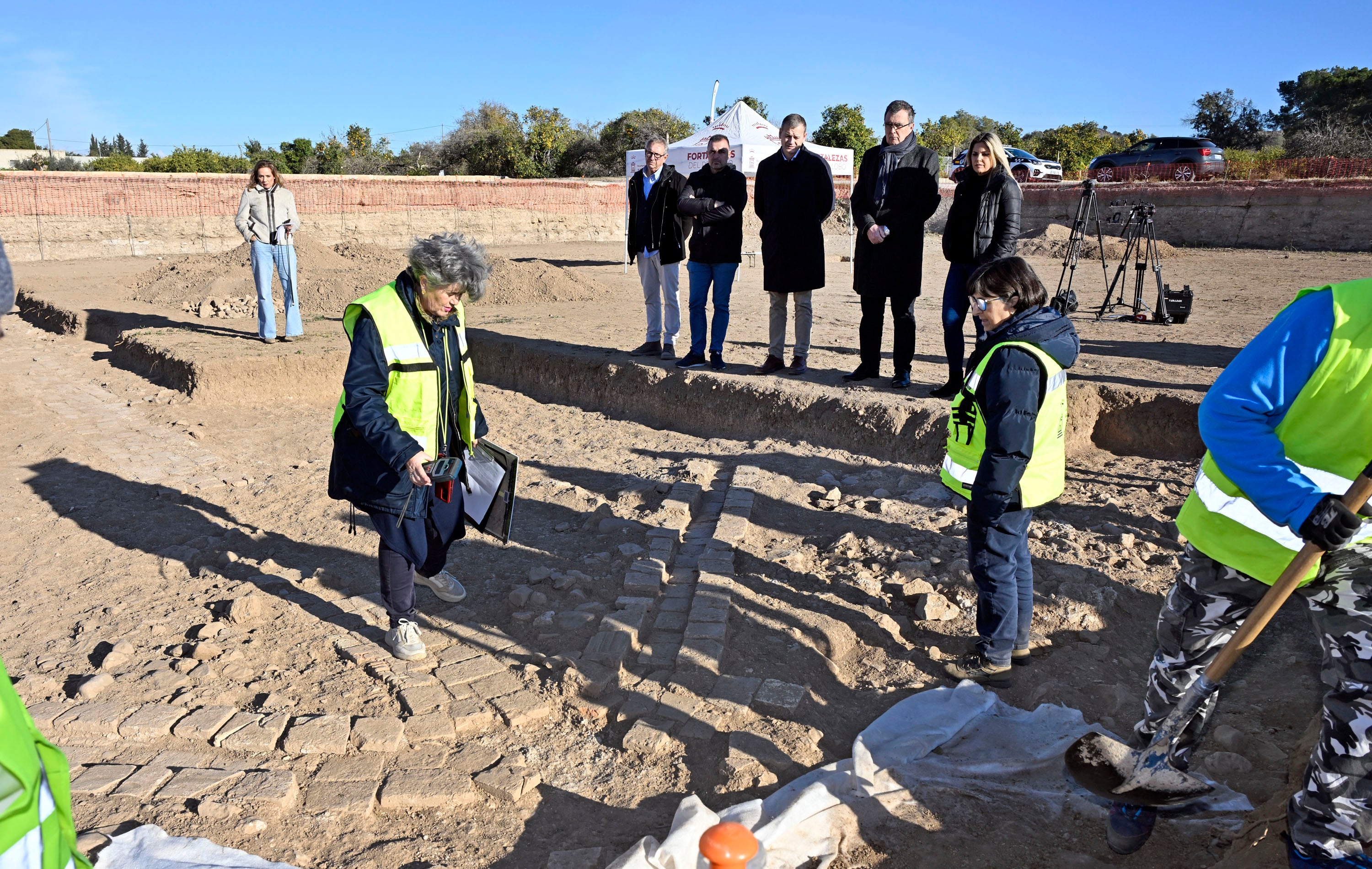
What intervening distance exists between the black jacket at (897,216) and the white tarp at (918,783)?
377 centimetres

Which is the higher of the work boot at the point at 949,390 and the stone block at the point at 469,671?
the work boot at the point at 949,390

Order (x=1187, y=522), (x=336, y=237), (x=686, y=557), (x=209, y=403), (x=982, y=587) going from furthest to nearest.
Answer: (x=336, y=237), (x=209, y=403), (x=686, y=557), (x=982, y=587), (x=1187, y=522)

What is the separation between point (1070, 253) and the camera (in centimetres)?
942

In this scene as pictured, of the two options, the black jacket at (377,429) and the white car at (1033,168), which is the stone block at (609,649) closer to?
the black jacket at (377,429)

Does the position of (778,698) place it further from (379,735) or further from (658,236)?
(658,236)

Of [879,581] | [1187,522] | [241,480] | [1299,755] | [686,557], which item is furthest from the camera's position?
[241,480]

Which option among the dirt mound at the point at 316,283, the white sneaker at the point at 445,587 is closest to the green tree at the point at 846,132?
the dirt mound at the point at 316,283

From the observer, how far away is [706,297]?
7.44 meters

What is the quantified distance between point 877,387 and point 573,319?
498 cm

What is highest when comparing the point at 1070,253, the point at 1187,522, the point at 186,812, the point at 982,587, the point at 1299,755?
the point at 1070,253

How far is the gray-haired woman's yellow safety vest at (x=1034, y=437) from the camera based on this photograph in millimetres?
3104

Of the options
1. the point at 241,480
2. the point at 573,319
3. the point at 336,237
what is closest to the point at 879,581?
the point at 241,480

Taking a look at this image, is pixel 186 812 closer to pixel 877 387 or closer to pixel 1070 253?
pixel 877 387

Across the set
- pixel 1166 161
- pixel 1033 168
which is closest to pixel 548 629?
pixel 1166 161
